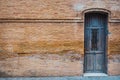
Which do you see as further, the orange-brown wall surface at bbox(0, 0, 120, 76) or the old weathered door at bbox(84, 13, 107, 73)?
the old weathered door at bbox(84, 13, 107, 73)

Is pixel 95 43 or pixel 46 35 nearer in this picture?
pixel 46 35

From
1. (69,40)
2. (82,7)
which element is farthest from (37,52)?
(82,7)

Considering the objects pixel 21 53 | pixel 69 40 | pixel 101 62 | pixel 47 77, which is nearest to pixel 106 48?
pixel 101 62

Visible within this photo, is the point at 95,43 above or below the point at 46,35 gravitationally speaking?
below

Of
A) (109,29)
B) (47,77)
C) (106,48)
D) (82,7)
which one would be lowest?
(47,77)

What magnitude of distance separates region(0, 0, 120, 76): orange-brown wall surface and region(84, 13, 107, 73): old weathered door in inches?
15.6

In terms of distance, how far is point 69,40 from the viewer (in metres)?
12.2

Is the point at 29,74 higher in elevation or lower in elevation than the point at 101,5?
lower

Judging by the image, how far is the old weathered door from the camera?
41.3ft

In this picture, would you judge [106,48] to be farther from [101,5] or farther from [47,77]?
[47,77]

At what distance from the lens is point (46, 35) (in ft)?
39.9

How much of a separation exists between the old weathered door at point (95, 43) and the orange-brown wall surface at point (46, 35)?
1.30 ft

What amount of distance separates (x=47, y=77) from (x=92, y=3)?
354 cm

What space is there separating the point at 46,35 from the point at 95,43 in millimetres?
2162
